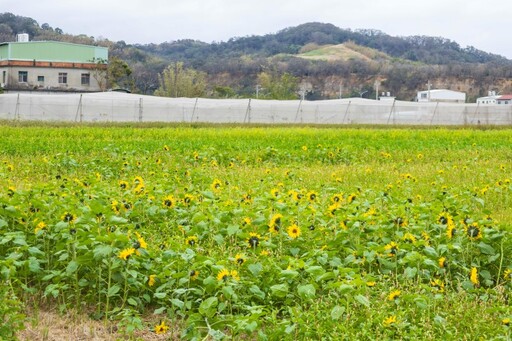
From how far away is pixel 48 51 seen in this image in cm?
4838

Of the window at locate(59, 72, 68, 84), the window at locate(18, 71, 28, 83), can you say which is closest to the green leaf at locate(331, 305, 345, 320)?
the window at locate(59, 72, 68, 84)

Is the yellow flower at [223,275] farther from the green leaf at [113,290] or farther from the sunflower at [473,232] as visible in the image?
the sunflower at [473,232]

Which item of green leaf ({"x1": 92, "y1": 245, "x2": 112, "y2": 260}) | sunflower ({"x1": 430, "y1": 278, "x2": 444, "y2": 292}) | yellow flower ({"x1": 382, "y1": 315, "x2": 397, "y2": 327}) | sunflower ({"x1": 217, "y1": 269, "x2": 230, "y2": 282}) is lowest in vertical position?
yellow flower ({"x1": 382, "y1": 315, "x2": 397, "y2": 327})

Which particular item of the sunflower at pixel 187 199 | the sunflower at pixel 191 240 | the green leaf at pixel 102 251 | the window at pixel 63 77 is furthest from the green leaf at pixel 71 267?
the window at pixel 63 77

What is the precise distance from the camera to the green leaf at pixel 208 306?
12.1 feet

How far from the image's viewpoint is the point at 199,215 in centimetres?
524

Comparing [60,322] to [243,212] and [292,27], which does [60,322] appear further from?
[292,27]

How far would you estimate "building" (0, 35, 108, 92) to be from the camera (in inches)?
1842

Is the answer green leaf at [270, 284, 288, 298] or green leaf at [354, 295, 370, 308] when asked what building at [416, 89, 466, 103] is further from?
green leaf at [354, 295, 370, 308]

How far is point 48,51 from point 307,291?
47.7m

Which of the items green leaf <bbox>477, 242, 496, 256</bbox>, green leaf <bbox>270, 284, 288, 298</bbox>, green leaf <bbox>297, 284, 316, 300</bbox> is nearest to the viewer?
green leaf <bbox>297, 284, 316, 300</bbox>

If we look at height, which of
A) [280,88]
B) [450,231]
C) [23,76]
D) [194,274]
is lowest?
[194,274]

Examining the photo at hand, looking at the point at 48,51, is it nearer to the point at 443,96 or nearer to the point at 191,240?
the point at 443,96

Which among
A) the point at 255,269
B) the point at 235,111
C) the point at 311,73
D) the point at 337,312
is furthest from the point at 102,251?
the point at 311,73
